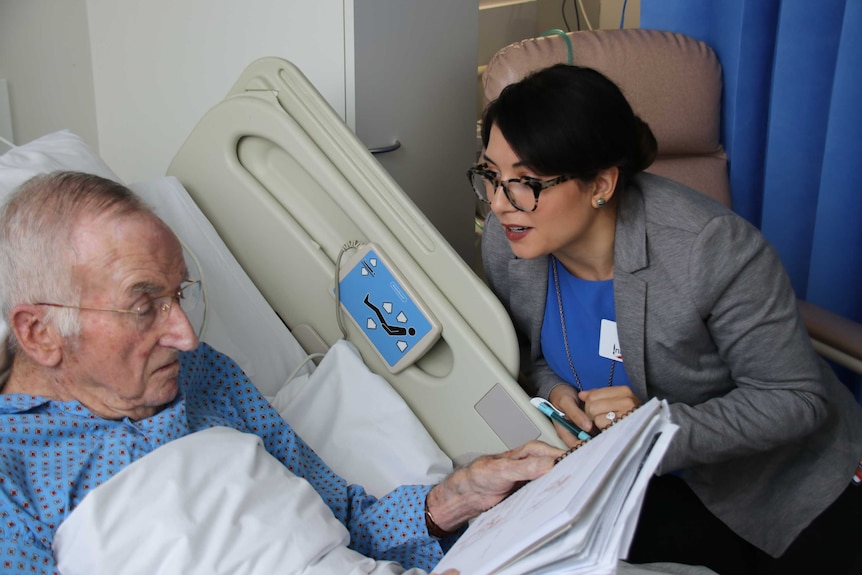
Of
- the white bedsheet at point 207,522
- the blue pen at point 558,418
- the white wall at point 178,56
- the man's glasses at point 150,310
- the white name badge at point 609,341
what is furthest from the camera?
the white wall at point 178,56

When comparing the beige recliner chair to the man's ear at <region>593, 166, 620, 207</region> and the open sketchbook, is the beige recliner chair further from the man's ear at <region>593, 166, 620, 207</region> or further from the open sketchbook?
the open sketchbook

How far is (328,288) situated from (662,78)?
3.69ft

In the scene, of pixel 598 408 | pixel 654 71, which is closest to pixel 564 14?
pixel 654 71

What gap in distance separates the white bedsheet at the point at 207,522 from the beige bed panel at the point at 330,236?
40 cm

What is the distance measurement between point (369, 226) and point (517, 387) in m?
0.41

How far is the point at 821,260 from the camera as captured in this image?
2.30 metres

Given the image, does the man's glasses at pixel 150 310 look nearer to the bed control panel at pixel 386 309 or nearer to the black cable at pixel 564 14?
the bed control panel at pixel 386 309

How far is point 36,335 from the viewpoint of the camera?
116 cm

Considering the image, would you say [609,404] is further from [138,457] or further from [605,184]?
[138,457]

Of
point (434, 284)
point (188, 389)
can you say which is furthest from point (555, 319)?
point (188, 389)

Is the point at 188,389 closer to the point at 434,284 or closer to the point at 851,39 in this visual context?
the point at 434,284

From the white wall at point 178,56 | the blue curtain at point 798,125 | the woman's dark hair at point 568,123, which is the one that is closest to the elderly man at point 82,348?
the woman's dark hair at point 568,123

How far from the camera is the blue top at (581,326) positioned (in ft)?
5.41

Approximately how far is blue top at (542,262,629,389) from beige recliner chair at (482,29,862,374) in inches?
26.5
